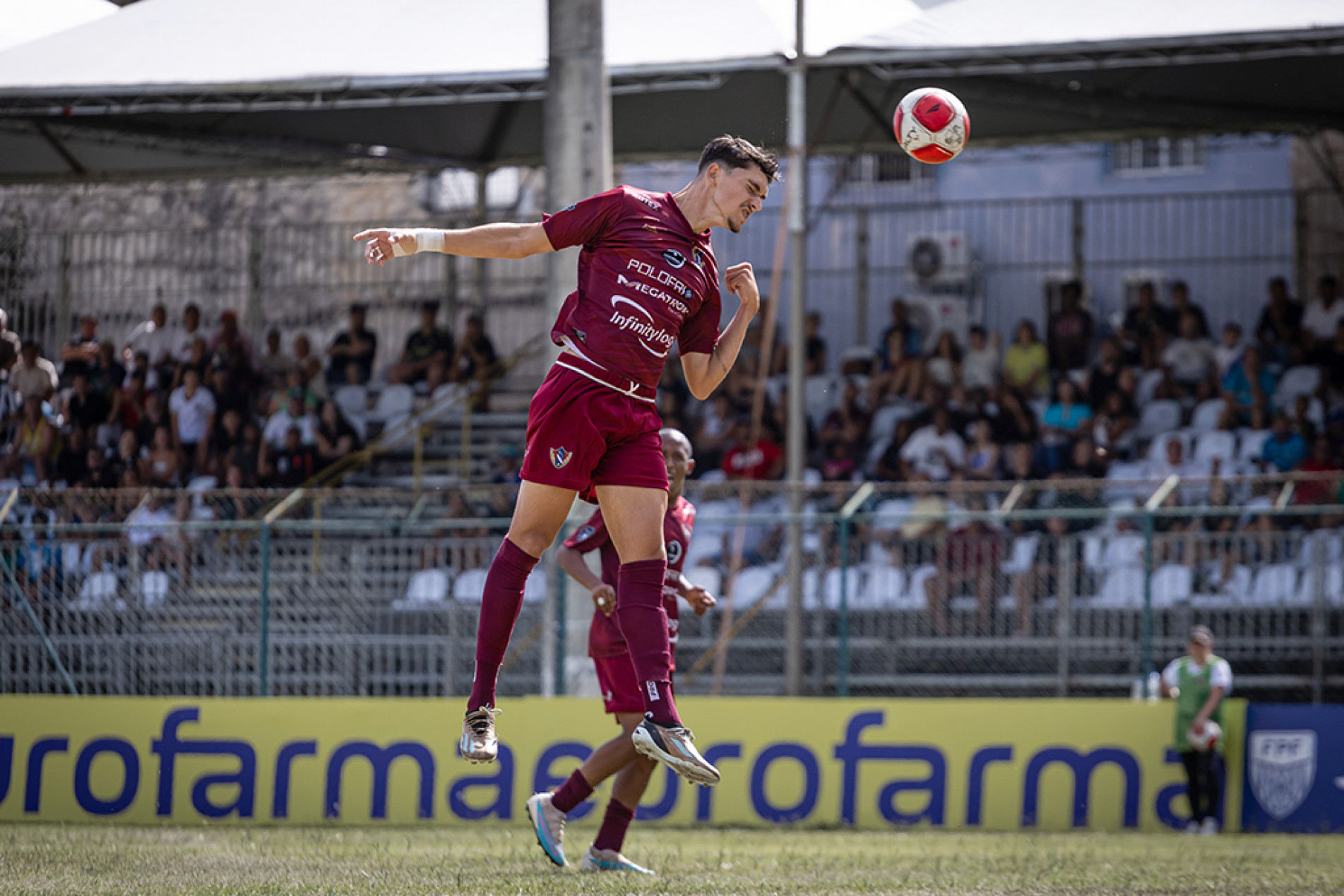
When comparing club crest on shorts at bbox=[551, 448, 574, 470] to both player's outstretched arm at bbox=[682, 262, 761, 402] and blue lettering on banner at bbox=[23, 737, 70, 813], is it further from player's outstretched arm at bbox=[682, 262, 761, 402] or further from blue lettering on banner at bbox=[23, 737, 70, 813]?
blue lettering on banner at bbox=[23, 737, 70, 813]

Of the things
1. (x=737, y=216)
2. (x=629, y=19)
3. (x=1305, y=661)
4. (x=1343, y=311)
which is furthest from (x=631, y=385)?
(x=1343, y=311)

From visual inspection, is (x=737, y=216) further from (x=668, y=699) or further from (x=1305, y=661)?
(x=1305, y=661)

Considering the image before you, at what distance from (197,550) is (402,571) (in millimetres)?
1554

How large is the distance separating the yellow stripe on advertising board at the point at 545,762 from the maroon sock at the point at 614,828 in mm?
3404

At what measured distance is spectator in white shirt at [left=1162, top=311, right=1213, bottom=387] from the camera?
16.4 meters

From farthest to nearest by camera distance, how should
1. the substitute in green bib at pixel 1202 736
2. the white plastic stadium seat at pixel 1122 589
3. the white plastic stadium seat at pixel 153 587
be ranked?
the white plastic stadium seat at pixel 1122 589 < the white plastic stadium seat at pixel 153 587 < the substitute in green bib at pixel 1202 736

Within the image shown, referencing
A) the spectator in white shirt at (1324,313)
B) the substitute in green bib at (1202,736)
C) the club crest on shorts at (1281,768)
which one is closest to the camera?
the substitute in green bib at (1202,736)

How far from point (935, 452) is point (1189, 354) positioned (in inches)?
136

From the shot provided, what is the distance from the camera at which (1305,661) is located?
12.0 meters

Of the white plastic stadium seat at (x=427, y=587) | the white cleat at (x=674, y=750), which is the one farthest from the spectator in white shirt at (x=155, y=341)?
the white cleat at (x=674, y=750)

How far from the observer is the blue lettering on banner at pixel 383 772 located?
10805 millimetres

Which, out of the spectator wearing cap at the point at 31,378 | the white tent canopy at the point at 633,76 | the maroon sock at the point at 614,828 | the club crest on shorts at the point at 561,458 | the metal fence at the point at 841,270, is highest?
the white tent canopy at the point at 633,76

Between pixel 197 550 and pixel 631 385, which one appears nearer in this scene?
pixel 631 385

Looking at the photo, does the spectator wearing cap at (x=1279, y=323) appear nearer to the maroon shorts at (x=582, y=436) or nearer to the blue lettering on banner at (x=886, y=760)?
the blue lettering on banner at (x=886, y=760)
